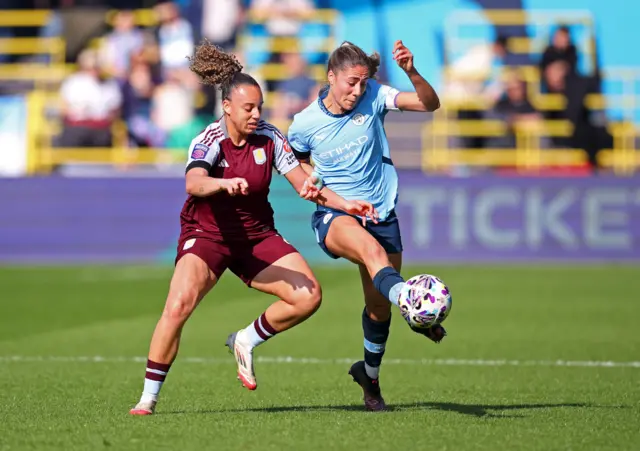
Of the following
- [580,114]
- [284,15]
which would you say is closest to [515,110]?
[580,114]

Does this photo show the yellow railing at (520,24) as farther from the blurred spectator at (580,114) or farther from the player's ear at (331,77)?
the player's ear at (331,77)

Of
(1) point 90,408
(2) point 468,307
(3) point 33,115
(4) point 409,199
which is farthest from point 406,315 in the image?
(3) point 33,115

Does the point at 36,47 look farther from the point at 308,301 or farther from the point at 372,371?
the point at 308,301

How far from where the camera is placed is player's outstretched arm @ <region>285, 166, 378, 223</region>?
7613mm

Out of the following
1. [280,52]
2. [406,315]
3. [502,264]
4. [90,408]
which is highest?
[280,52]

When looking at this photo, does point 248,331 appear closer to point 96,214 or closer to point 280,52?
point 96,214

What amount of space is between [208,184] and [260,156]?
676 mm

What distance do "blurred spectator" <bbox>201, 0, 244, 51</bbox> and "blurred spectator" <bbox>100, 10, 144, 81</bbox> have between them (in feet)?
4.30

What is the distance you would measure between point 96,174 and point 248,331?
43.5 ft

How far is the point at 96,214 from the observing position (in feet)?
67.8

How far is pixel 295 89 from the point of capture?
2111 centimetres

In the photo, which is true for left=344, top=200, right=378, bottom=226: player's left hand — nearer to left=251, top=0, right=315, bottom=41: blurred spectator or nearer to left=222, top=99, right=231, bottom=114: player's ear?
left=222, top=99, right=231, bottom=114: player's ear

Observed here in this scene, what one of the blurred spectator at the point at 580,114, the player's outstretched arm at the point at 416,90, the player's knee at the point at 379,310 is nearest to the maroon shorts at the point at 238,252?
the player's knee at the point at 379,310

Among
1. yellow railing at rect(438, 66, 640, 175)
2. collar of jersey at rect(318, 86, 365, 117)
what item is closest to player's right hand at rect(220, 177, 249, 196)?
collar of jersey at rect(318, 86, 365, 117)
